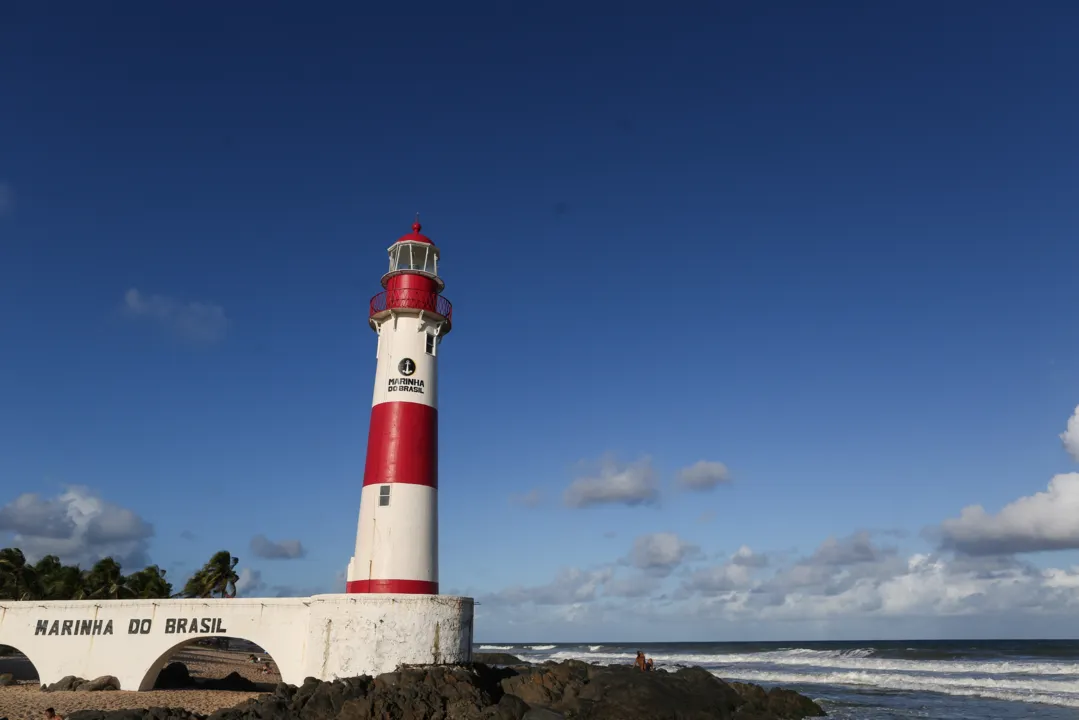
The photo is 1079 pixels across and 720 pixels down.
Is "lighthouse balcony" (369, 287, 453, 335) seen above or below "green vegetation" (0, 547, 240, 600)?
above

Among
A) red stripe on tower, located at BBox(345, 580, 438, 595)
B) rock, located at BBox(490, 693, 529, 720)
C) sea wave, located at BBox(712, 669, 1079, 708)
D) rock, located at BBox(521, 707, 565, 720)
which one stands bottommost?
sea wave, located at BBox(712, 669, 1079, 708)

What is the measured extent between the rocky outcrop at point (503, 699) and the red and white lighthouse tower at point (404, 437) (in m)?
2.43

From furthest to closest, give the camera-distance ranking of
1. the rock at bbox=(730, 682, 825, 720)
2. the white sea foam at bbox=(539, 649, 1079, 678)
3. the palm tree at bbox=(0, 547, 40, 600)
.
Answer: the white sea foam at bbox=(539, 649, 1079, 678), the palm tree at bbox=(0, 547, 40, 600), the rock at bbox=(730, 682, 825, 720)

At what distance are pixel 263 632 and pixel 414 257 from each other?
10.6 meters

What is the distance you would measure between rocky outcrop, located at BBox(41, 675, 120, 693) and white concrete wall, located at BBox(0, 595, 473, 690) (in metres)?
0.16

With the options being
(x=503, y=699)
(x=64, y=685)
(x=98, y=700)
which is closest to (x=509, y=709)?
(x=503, y=699)

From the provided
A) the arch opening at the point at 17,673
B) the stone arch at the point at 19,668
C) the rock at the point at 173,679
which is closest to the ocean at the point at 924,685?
the rock at the point at 173,679

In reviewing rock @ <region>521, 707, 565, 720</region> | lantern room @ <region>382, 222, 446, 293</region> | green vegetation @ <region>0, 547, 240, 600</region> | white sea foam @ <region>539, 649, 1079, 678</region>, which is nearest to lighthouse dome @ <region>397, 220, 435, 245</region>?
lantern room @ <region>382, 222, 446, 293</region>

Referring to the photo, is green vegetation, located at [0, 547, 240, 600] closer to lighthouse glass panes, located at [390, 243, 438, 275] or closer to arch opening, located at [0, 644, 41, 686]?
arch opening, located at [0, 644, 41, 686]

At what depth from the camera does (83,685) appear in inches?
731

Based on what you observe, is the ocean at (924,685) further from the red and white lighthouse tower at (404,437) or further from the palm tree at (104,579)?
the palm tree at (104,579)

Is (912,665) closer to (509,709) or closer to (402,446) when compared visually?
(509,709)

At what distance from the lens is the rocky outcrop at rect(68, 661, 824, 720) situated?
15.7 metres

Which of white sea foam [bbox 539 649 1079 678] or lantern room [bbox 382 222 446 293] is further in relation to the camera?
white sea foam [bbox 539 649 1079 678]
